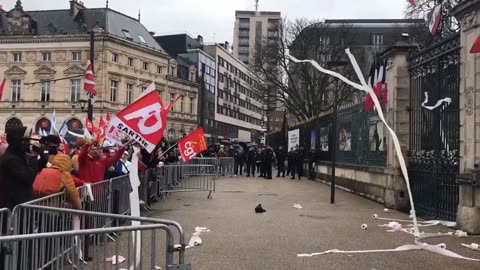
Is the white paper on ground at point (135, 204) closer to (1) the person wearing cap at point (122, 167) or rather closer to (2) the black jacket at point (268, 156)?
(1) the person wearing cap at point (122, 167)

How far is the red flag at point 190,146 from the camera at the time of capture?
1698cm

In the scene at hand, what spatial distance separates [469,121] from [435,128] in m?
2.18

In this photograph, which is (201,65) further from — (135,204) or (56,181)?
(135,204)

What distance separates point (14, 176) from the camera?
20.8 ft

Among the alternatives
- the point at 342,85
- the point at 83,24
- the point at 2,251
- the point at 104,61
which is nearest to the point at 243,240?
the point at 2,251

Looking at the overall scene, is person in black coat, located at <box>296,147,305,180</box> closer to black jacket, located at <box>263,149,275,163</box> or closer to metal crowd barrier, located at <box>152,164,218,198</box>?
black jacket, located at <box>263,149,275,163</box>

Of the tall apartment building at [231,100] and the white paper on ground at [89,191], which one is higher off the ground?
the tall apartment building at [231,100]

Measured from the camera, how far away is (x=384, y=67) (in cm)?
1515

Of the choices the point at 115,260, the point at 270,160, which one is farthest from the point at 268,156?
the point at 115,260

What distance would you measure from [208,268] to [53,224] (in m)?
2.11

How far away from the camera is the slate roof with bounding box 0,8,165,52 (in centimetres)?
6950

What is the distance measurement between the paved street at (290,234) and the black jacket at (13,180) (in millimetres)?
2444

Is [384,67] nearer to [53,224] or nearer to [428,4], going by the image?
[53,224]

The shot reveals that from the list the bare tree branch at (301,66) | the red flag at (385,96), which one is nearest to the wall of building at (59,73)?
the bare tree branch at (301,66)
